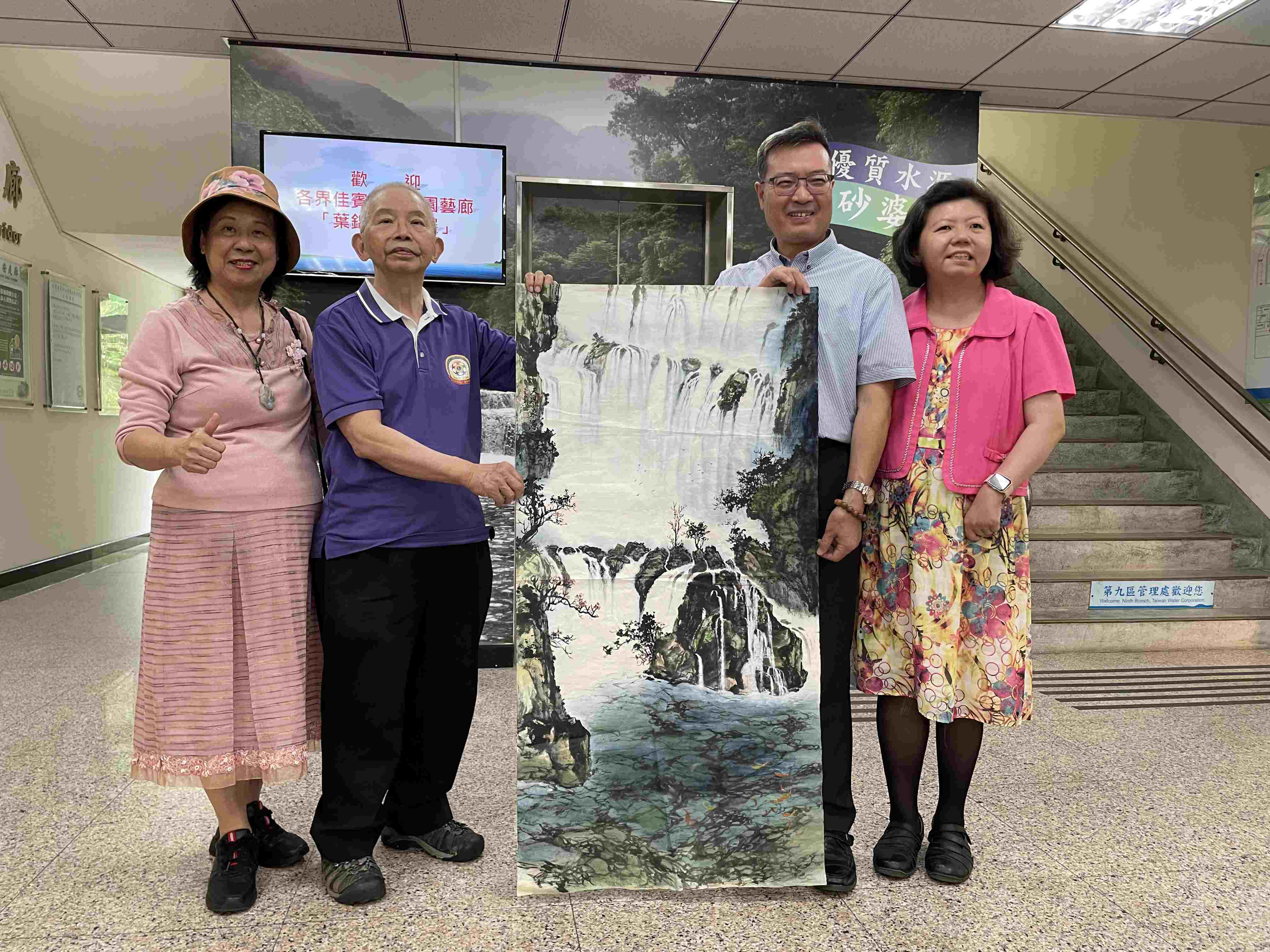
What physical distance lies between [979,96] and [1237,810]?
4174 millimetres

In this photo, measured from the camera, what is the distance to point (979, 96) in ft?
16.8

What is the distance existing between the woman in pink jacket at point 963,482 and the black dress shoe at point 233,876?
1387 millimetres

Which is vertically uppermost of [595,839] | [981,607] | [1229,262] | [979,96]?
[979,96]

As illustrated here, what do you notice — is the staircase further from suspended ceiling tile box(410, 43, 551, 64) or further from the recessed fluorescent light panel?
suspended ceiling tile box(410, 43, 551, 64)

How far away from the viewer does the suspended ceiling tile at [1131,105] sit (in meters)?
5.07

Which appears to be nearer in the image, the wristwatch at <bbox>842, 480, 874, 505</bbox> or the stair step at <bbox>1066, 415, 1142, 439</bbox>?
the wristwatch at <bbox>842, 480, 874, 505</bbox>

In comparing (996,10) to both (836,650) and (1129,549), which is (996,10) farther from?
(836,650)

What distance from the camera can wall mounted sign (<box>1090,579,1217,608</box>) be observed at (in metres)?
4.44

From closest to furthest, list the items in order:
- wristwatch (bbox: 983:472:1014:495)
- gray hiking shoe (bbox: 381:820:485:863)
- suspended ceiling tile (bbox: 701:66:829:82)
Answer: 1. wristwatch (bbox: 983:472:1014:495)
2. gray hiking shoe (bbox: 381:820:485:863)
3. suspended ceiling tile (bbox: 701:66:829:82)

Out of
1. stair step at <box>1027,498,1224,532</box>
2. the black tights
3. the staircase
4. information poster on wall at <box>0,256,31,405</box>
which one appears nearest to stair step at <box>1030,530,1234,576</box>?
the staircase

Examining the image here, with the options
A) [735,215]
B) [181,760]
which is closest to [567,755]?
[181,760]

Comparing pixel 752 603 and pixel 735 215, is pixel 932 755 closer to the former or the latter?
pixel 752 603

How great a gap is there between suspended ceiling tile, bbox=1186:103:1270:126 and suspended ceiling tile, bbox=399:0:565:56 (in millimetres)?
3857


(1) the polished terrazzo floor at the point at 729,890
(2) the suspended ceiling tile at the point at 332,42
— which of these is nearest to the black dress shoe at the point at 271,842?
(1) the polished terrazzo floor at the point at 729,890
